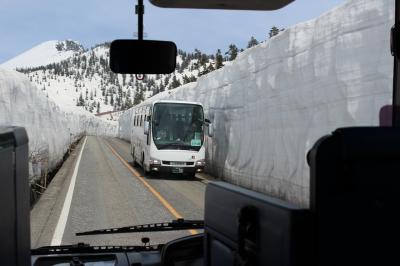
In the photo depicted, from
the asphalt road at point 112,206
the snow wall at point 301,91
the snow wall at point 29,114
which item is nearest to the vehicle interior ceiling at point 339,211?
the snow wall at point 301,91

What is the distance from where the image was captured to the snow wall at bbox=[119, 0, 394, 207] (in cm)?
903

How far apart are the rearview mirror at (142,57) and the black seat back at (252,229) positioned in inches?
55.6

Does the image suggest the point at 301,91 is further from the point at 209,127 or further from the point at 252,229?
the point at 252,229

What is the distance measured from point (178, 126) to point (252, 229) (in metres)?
18.5

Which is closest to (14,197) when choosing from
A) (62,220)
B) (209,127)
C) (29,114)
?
(62,220)

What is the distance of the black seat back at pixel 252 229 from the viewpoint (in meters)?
1.65

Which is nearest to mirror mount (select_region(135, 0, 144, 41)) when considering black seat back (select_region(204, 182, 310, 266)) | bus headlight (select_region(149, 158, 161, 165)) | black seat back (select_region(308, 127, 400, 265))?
black seat back (select_region(204, 182, 310, 266))

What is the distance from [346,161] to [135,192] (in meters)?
13.4

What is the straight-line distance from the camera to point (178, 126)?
20.4 metres

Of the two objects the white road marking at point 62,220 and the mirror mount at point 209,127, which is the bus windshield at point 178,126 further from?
the white road marking at point 62,220

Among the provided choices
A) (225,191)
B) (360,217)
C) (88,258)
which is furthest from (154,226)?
(360,217)

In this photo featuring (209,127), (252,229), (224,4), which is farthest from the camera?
(209,127)

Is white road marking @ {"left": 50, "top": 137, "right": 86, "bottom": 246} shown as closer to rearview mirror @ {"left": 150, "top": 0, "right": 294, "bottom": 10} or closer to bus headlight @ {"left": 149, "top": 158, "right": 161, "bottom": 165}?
bus headlight @ {"left": 149, "top": 158, "right": 161, "bottom": 165}

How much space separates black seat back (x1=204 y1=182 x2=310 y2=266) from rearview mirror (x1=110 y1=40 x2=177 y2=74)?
4.63 feet
